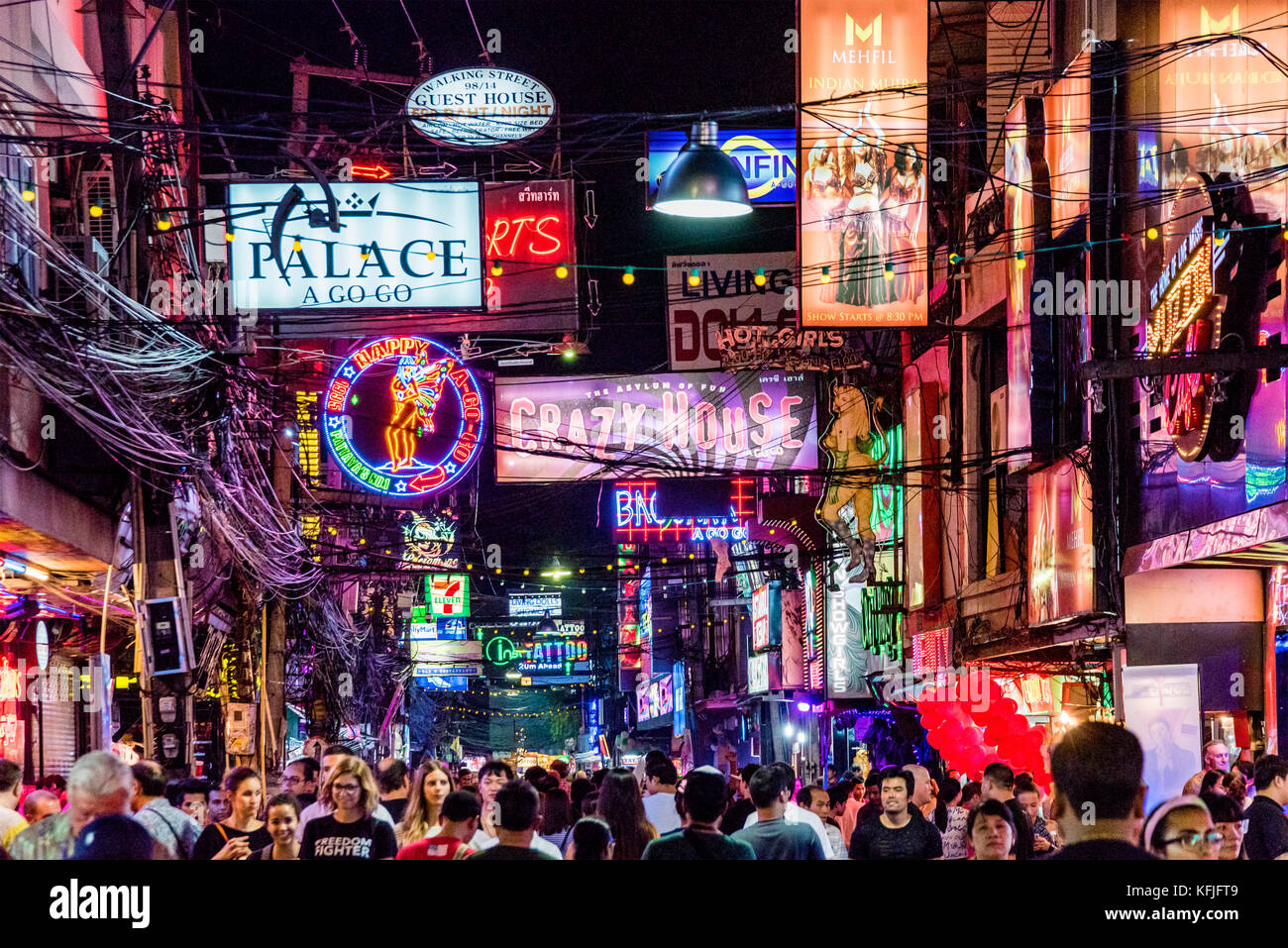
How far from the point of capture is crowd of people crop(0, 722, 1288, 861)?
537 cm

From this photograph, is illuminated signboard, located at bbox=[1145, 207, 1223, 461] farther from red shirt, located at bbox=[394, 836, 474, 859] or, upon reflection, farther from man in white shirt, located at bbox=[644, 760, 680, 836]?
red shirt, located at bbox=[394, 836, 474, 859]

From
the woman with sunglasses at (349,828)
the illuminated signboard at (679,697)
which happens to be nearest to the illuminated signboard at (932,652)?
the woman with sunglasses at (349,828)

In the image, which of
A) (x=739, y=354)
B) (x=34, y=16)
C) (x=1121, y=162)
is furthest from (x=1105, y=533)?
(x=34, y=16)

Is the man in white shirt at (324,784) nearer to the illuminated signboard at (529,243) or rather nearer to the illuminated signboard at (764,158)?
the illuminated signboard at (529,243)

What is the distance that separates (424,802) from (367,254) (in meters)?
8.02

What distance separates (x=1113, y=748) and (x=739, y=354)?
20019 mm

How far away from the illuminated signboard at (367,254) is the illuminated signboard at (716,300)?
389 inches

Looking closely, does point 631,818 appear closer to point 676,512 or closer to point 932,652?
point 932,652

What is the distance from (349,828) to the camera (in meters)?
9.02

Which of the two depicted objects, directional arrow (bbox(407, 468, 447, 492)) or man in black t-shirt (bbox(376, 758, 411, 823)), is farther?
directional arrow (bbox(407, 468, 447, 492))

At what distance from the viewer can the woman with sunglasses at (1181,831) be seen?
5.85 metres

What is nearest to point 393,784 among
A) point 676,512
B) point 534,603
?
point 676,512

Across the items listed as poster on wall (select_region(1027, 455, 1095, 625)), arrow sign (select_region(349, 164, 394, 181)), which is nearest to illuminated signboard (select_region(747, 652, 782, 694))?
arrow sign (select_region(349, 164, 394, 181))

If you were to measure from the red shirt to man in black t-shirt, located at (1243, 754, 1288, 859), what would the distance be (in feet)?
16.1
